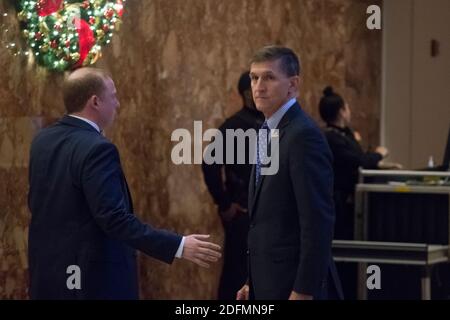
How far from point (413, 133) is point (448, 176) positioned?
2874 millimetres

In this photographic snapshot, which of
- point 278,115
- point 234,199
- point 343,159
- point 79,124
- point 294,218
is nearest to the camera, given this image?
point 294,218

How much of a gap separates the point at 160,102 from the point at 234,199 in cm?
76

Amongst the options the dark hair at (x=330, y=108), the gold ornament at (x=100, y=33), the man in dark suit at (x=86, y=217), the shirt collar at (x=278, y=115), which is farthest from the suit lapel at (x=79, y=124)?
the dark hair at (x=330, y=108)

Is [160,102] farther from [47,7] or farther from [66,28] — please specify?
[47,7]

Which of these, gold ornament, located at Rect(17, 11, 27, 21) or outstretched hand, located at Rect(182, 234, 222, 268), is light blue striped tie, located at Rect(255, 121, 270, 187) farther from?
gold ornament, located at Rect(17, 11, 27, 21)

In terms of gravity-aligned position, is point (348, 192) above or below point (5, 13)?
below

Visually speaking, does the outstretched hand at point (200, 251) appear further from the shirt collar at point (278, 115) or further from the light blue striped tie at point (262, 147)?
the shirt collar at point (278, 115)

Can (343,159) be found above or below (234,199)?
above

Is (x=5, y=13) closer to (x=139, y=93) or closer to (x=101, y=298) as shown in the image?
(x=139, y=93)

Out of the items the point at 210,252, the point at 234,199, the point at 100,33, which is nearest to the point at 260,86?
the point at 210,252

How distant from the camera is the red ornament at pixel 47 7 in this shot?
548 centimetres

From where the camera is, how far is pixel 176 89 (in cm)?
678

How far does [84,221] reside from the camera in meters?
3.96
